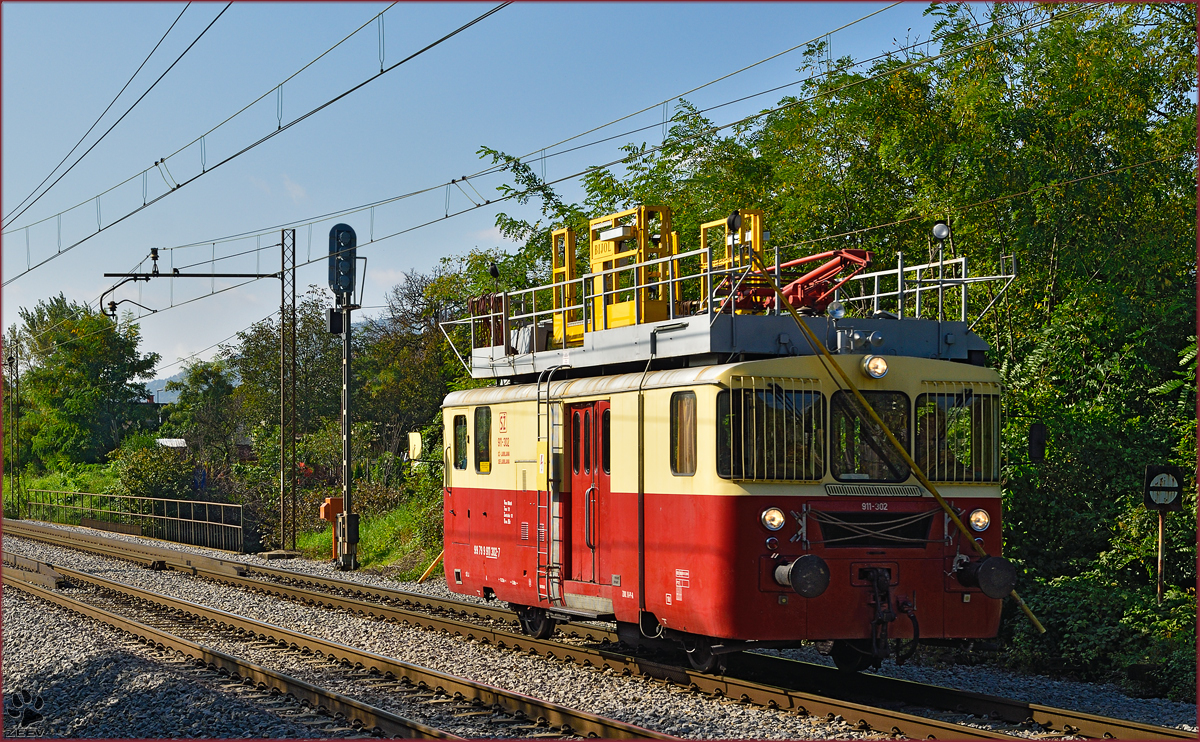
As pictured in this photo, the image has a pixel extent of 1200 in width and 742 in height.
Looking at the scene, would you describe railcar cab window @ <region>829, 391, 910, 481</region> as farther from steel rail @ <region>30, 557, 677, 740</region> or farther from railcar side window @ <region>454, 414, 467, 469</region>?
railcar side window @ <region>454, 414, 467, 469</region>

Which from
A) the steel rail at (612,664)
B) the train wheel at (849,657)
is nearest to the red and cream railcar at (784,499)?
the steel rail at (612,664)

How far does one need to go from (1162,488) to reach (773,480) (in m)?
5.07

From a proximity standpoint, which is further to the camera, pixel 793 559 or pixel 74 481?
pixel 74 481

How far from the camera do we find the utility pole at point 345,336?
24047 mm

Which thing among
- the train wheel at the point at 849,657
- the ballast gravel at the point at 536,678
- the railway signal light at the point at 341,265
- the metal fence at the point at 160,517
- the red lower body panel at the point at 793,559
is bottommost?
the metal fence at the point at 160,517

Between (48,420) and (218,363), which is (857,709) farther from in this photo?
(48,420)

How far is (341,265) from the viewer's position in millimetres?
24953

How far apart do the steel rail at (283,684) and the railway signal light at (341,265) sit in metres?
9.80

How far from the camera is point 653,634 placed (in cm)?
1084

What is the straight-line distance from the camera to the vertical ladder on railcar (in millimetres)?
12078

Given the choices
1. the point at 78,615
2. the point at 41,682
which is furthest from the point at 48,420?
the point at 41,682

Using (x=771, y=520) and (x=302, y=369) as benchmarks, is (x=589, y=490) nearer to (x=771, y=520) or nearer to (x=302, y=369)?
(x=771, y=520)

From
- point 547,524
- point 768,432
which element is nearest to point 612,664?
point 547,524

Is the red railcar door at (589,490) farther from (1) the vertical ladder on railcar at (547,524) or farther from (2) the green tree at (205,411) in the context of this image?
(2) the green tree at (205,411)
